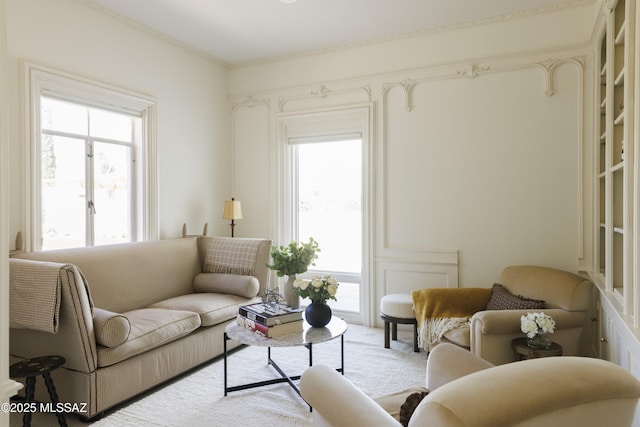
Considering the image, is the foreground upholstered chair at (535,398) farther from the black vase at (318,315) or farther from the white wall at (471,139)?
the white wall at (471,139)

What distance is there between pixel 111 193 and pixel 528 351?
12.2 feet

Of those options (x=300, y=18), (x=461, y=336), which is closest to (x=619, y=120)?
(x=461, y=336)

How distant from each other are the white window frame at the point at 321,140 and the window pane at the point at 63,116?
2078 mm

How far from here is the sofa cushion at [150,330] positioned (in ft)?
8.45

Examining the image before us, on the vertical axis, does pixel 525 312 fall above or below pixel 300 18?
below

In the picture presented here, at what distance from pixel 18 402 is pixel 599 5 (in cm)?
496

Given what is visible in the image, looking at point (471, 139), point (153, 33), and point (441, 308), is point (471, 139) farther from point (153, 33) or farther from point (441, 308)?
point (153, 33)

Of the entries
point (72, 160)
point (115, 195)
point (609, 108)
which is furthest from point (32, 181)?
point (609, 108)

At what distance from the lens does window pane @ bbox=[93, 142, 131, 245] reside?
3.74 metres

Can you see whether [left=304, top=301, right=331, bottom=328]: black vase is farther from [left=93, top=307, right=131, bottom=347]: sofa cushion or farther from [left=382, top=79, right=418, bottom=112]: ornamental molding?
[left=382, top=79, right=418, bottom=112]: ornamental molding

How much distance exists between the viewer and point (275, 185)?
16.2 ft

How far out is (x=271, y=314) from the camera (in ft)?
9.13

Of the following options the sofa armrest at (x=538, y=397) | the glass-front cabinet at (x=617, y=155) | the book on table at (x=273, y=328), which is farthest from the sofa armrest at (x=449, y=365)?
the book on table at (x=273, y=328)

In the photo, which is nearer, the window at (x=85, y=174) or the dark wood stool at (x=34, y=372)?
the dark wood stool at (x=34, y=372)
